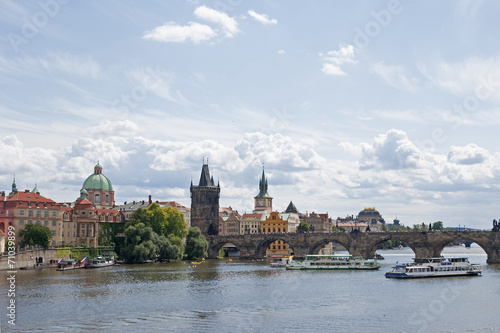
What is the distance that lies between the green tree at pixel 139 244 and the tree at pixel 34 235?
844 inches

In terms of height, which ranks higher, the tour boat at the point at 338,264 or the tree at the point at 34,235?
the tree at the point at 34,235

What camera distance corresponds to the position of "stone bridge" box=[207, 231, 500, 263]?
5532 inches

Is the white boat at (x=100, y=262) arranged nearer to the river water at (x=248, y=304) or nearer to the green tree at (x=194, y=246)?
the river water at (x=248, y=304)

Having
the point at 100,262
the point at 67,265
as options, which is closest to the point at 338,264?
the point at 100,262

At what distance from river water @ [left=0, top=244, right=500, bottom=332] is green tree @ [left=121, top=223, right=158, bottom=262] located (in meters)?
36.1

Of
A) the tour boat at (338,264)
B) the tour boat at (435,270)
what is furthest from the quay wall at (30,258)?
the tour boat at (435,270)

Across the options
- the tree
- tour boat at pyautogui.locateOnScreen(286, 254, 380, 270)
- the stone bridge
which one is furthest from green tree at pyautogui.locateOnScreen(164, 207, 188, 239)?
tour boat at pyautogui.locateOnScreen(286, 254, 380, 270)

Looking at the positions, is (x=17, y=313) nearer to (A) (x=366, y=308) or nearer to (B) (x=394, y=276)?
(A) (x=366, y=308)

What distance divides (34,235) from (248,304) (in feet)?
232

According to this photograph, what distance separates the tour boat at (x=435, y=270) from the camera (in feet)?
339

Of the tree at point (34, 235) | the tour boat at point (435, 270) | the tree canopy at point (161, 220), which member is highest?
the tree canopy at point (161, 220)

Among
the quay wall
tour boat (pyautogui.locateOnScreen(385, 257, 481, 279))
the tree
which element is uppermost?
the tree

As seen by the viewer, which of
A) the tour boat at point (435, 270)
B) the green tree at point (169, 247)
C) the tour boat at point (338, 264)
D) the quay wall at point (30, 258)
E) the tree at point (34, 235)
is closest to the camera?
the tour boat at point (435, 270)

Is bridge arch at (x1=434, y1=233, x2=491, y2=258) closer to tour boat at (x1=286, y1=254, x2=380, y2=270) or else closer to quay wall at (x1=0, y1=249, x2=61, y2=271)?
tour boat at (x1=286, y1=254, x2=380, y2=270)
